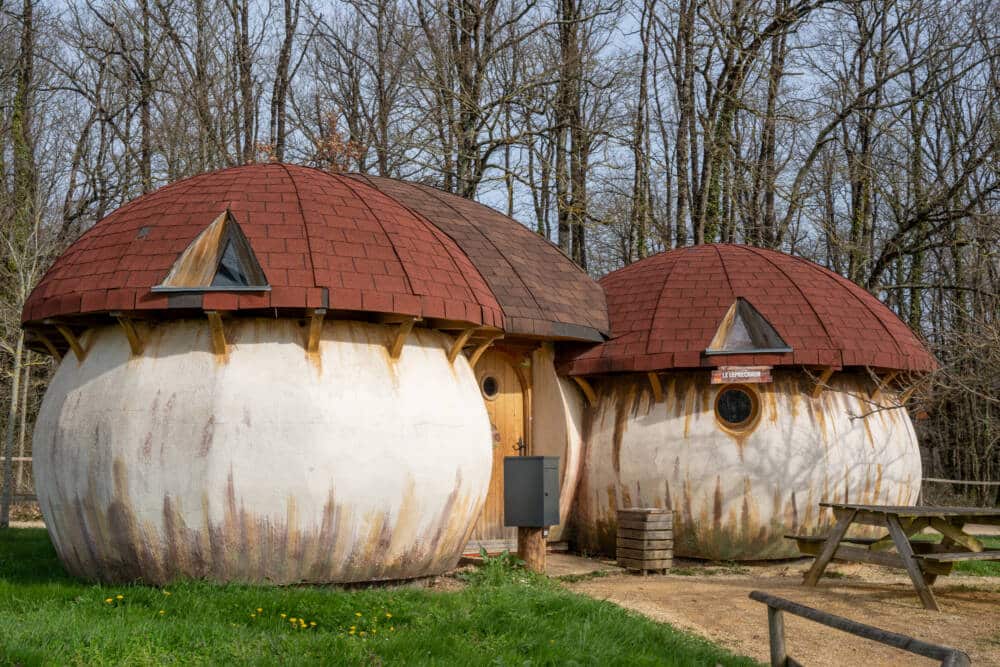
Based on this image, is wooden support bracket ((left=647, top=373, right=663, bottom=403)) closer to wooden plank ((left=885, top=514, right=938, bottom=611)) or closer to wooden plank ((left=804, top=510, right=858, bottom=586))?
wooden plank ((left=804, top=510, right=858, bottom=586))

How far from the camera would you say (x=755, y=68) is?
23.0m

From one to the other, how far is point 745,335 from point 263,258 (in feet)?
20.9

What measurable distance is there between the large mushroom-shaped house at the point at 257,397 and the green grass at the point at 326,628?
47 cm

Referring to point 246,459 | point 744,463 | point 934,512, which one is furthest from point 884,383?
point 246,459

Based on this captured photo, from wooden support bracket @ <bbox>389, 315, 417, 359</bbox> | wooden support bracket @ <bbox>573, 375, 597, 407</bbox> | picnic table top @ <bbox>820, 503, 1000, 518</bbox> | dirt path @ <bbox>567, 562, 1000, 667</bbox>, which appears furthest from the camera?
wooden support bracket @ <bbox>573, 375, 597, 407</bbox>

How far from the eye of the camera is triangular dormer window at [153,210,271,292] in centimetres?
862

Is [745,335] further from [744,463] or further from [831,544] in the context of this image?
[831,544]

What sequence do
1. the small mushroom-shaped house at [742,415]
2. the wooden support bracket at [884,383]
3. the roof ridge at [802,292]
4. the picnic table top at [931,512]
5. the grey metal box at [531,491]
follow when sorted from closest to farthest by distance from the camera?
1. the picnic table top at [931,512]
2. the grey metal box at [531,491]
3. the small mushroom-shaped house at [742,415]
4. the roof ridge at [802,292]
5. the wooden support bracket at [884,383]

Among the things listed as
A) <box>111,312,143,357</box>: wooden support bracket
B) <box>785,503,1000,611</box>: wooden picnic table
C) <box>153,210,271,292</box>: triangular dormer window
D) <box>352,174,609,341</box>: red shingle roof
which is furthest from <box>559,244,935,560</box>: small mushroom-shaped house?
<box>111,312,143,357</box>: wooden support bracket

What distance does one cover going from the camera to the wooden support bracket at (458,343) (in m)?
9.83

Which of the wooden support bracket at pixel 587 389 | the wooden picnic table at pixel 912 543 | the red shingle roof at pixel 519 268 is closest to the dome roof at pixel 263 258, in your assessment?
the red shingle roof at pixel 519 268

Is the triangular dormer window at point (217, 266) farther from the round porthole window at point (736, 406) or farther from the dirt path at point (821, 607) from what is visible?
the round porthole window at point (736, 406)

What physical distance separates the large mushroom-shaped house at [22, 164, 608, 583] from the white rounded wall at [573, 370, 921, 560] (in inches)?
128

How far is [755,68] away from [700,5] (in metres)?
2.03
